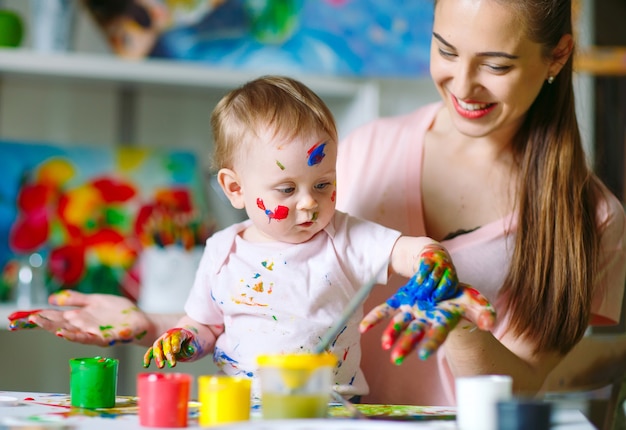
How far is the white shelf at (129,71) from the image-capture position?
2076 millimetres

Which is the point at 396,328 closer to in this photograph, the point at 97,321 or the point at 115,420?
the point at 115,420

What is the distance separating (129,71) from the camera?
6.93 ft

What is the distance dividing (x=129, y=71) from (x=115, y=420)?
51.2 inches

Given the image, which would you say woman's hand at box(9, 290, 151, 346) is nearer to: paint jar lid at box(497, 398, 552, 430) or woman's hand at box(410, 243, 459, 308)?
woman's hand at box(410, 243, 459, 308)

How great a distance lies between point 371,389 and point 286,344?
0.30 metres

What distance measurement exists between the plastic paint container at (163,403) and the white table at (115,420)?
0.02 metres

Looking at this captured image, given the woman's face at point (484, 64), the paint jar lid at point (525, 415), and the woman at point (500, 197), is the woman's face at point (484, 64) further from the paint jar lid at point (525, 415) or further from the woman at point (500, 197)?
the paint jar lid at point (525, 415)

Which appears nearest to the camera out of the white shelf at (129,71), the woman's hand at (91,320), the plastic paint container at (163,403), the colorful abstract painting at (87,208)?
the plastic paint container at (163,403)

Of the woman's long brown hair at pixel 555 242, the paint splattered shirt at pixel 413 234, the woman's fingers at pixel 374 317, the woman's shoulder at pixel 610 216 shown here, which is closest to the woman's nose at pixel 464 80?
the woman's long brown hair at pixel 555 242

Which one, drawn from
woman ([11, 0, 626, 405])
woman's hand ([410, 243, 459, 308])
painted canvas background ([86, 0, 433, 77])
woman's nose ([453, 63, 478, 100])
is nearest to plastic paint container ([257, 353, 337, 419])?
woman's hand ([410, 243, 459, 308])

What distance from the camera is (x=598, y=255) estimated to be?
1508mm

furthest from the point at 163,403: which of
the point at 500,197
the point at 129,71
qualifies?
the point at 129,71

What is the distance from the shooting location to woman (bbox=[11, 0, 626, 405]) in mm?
1361

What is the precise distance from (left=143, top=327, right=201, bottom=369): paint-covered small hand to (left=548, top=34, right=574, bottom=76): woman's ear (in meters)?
0.76
